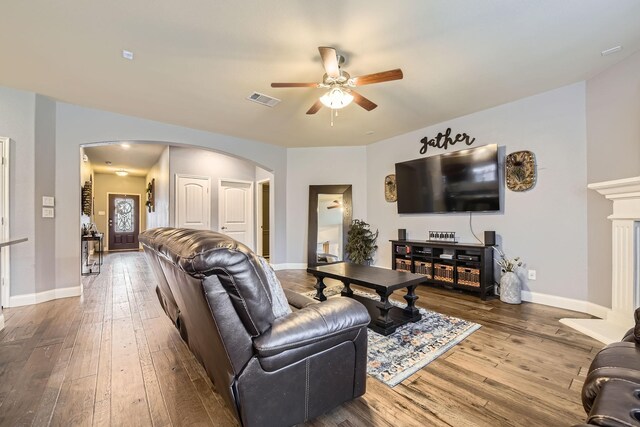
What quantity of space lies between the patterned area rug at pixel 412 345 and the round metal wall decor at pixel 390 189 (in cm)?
262

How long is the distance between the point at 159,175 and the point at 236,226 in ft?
8.20

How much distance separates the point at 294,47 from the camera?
245cm

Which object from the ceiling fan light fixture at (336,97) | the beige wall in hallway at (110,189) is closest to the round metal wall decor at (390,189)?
the ceiling fan light fixture at (336,97)

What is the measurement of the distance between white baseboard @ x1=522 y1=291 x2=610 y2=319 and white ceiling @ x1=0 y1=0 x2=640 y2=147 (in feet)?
8.30

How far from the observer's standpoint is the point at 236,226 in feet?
22.5

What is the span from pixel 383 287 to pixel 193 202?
17.0 ft

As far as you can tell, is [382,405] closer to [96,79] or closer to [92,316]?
[92,316]

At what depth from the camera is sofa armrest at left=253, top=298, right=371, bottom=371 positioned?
1243 millimetres

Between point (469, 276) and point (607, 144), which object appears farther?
point (469, 276)

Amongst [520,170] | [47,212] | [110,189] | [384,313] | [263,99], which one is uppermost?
[263,99]

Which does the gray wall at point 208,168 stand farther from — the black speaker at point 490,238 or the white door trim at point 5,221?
the black speaker at point 490,238

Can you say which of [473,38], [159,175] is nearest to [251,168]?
[159,175]

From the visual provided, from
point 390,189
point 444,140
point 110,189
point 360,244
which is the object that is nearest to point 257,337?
point 360,244

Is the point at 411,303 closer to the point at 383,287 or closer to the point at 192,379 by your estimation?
the point at 383,287
